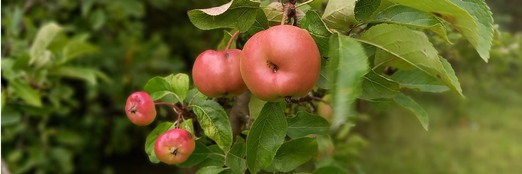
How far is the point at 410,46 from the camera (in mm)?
578

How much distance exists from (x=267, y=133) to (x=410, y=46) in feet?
0.62

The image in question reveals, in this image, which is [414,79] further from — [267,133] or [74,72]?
[74,72]

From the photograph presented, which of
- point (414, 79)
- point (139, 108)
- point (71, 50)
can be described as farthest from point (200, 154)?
point (71, 50)

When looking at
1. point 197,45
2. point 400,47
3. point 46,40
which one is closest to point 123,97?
point 197,45

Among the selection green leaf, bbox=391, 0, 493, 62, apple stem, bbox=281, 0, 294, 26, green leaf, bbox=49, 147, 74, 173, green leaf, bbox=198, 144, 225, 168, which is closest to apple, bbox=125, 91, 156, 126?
green leaf, bbox=198, 144, 225, 168

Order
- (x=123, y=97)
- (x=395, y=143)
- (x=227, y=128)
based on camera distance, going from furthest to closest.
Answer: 1. (x=395, y=143)
2. (x=123, y=97)
3. (x=227, y=128)

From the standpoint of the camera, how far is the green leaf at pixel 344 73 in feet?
1.51

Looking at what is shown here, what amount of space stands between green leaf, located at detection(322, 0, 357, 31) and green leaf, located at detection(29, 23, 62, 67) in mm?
917

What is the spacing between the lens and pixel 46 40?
1380 mm

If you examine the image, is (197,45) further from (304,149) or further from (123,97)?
(304,149)

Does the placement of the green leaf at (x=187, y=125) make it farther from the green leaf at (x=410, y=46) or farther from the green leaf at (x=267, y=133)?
the green leaf at (x=410, y=46)

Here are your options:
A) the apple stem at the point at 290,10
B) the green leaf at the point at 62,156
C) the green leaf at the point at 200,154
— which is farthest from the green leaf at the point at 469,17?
the green leaf at the point at 62,156

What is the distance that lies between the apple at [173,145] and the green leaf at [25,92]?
664 mm

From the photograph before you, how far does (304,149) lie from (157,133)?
0.20 metres
